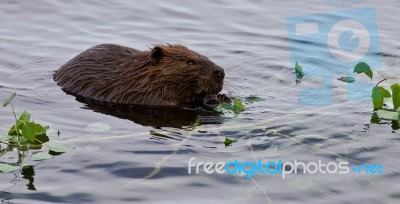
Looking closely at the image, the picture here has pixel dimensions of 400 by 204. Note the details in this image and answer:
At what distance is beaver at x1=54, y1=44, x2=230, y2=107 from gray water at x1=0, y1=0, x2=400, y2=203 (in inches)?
10.9

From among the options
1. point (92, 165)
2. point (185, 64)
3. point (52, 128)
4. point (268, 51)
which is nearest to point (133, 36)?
point (268, 51)

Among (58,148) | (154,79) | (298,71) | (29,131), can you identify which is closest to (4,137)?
(29,131)

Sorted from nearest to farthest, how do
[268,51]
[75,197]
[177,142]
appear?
[75,197], [177,142], [268,51]

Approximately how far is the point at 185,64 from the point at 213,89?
334mm

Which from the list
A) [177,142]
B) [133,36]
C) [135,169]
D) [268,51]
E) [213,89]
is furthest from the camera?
[133,36]

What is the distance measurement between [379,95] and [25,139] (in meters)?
2.63

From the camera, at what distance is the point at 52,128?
254 inches

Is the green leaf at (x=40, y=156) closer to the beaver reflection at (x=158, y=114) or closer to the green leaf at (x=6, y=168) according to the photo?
the green leaf at (x=6, y=168)

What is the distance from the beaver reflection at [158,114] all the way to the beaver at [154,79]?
0.39ft

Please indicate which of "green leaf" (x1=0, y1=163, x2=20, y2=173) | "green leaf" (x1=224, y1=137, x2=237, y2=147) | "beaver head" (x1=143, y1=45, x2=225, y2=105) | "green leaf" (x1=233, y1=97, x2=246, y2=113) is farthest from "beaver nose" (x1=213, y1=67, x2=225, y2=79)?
"green leaf" (x1=0, y1=163, x2=20, y2=173)

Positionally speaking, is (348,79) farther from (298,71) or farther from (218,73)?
(218,73)

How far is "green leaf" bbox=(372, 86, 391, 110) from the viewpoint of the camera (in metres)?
6.41

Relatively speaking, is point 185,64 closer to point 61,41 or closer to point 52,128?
point 52,128

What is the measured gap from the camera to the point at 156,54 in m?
7.34
